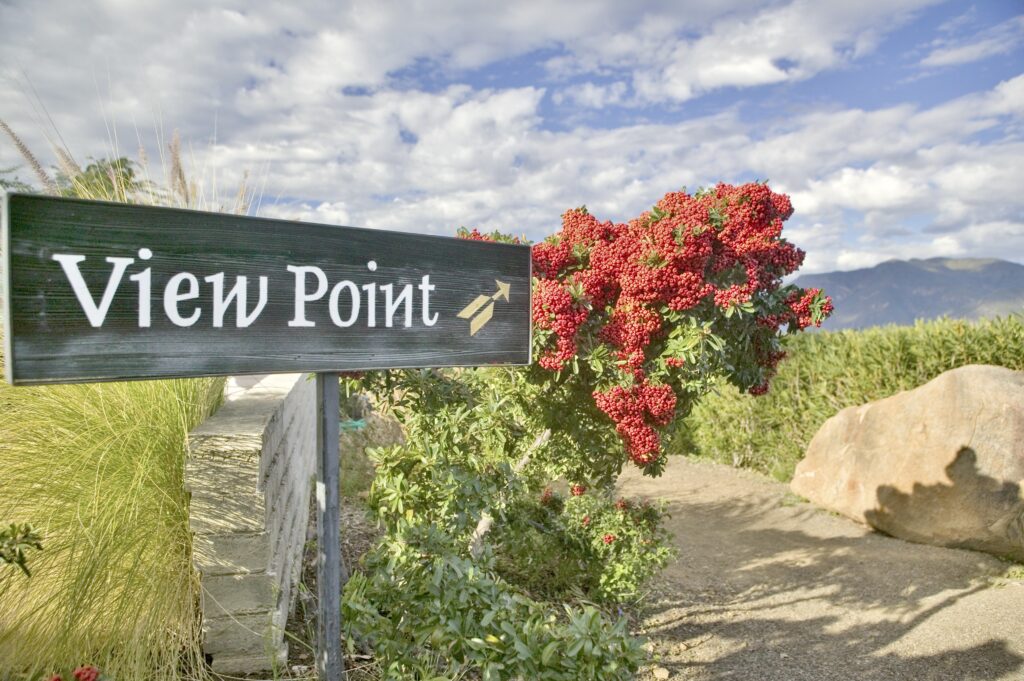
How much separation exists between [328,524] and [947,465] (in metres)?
5.91

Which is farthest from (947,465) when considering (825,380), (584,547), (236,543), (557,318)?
(236,543)

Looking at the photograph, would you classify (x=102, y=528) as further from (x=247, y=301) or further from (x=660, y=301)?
(x=660, y=301)

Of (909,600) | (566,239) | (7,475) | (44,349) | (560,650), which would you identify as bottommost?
(909,600)

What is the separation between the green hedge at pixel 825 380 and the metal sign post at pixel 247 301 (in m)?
5.35

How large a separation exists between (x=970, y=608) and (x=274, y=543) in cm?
463

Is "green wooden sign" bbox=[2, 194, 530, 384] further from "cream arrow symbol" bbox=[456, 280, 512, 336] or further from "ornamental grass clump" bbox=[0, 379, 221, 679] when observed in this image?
"ornamental grass clump" bbox=[0, 379, 221, 679]

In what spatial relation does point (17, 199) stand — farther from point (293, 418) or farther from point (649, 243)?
point (293, 418)

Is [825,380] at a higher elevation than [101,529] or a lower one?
higher

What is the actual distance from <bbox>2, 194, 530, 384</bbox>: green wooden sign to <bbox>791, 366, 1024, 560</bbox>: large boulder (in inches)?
212

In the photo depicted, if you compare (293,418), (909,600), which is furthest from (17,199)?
(909,600)

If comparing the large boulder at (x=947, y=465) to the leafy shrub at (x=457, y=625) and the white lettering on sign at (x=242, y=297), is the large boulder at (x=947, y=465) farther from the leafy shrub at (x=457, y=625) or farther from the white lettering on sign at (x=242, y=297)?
the white lettering on sign at (x=242, y=297)

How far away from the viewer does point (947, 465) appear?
6.05 m

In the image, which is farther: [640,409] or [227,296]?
[640,409]

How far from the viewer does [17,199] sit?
5.12 ft
